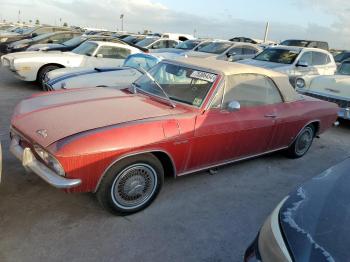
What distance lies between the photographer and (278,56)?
33.3 ft

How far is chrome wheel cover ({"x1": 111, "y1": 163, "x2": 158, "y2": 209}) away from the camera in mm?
3260

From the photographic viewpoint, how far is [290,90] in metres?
4.96

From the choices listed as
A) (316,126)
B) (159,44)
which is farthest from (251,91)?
(159,44)

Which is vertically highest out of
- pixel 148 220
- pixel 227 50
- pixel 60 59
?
pixel 227 50

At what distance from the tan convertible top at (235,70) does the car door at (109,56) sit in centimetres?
552

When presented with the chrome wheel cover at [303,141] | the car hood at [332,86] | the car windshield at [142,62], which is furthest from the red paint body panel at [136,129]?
the car windshield at [142,62]

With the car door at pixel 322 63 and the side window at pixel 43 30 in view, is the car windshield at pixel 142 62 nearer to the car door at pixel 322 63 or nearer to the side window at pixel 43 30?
the car door at pixel 322 63

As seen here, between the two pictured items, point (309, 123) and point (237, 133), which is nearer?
point (237, 133)

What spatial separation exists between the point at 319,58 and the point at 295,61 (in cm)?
139

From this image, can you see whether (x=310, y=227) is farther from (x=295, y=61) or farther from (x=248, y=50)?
(x=248, y=50)

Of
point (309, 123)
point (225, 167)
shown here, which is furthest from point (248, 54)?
point (225, 167)

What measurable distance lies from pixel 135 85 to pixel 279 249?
321 cm

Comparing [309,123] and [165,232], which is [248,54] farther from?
[165,232]

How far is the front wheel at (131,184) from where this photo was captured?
124 inches
